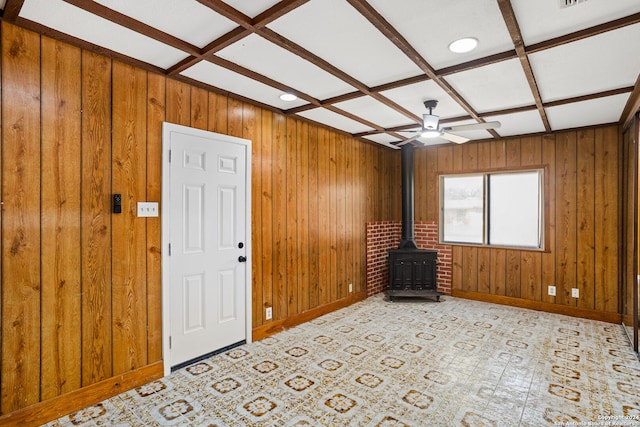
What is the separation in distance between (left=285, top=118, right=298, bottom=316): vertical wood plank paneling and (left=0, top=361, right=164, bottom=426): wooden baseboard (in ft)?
5.29

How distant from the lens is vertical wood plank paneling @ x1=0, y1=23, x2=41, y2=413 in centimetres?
204

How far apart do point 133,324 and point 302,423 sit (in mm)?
1497

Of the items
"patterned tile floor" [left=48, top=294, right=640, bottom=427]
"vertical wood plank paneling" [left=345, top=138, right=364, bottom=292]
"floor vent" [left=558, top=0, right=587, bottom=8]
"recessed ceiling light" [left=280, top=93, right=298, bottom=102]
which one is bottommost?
"patterned tile floor" [left=48, top=294, right=640, bottom=427]

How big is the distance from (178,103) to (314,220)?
2.12m

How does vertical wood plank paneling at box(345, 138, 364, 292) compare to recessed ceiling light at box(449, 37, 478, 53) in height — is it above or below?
below

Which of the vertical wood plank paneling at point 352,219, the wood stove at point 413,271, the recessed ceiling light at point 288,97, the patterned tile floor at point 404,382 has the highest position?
the recessed ceiling light at point 288,97

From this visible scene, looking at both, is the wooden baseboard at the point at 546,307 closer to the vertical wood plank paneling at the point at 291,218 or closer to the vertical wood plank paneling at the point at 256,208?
the vertical wood plank paneling at the point at 291,218

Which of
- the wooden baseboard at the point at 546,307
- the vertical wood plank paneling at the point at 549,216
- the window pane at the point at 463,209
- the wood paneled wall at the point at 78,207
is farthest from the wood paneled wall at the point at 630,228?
the wood paneled wall at the point at 78,207

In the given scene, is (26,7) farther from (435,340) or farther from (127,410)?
(435,340)

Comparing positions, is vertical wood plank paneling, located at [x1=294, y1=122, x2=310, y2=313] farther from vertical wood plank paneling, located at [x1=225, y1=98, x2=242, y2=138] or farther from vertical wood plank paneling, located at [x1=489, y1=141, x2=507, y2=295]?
vertical wood plank paneling, located at [x1=489, y1=141, x2=507, y2=295]

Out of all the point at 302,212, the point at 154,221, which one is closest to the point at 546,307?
the point at 302,212

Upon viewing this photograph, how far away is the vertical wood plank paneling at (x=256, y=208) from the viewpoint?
3539mm

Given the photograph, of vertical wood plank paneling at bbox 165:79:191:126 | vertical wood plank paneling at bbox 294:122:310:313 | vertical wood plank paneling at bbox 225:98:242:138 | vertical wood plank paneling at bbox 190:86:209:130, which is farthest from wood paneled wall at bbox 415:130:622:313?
vertical wood plank paneling at bbox 165:79:191:126

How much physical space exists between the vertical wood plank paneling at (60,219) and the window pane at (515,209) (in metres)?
5.16
